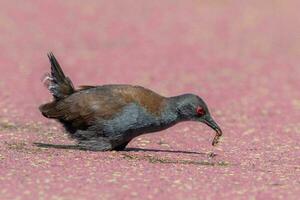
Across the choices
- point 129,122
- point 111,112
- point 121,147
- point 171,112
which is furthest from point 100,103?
point 171,112

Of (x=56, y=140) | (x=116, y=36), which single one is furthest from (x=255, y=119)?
(x=116, y=36)

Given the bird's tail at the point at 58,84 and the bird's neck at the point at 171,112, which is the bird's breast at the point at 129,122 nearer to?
the bird's neck at the point at 171,112

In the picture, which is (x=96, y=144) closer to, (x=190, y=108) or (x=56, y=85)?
(x=56, y=85)

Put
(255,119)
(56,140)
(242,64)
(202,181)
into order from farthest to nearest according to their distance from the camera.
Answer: (242,64)
(255,119)
(56,140)
(202,181)

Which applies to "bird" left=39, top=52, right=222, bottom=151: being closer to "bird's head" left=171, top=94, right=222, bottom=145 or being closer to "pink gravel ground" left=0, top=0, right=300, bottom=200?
"bird's head" left=171, top=94, right=222, bottom=145

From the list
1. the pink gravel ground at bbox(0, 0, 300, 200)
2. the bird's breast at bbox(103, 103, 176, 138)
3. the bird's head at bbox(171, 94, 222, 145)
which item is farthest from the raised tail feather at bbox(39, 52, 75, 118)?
the bird's head at bbox(171, 94, 222, 145)

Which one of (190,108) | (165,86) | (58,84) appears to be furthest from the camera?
(165,86)

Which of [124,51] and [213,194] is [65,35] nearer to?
[124,51]
